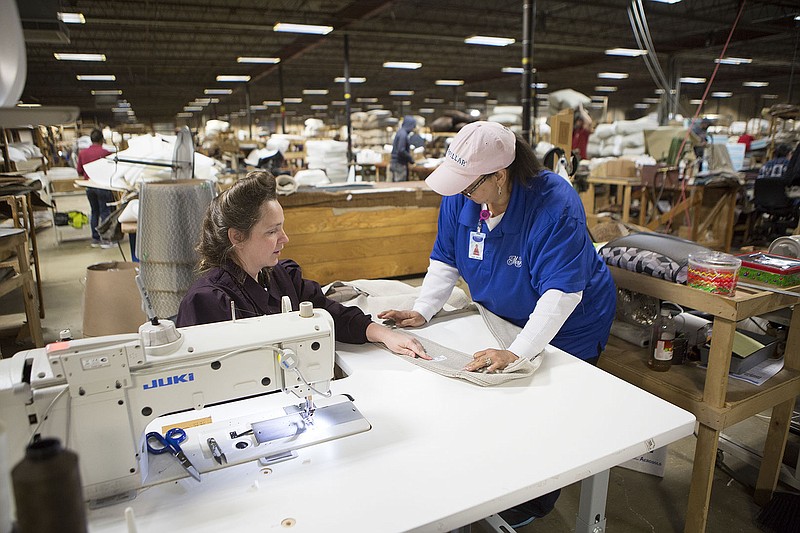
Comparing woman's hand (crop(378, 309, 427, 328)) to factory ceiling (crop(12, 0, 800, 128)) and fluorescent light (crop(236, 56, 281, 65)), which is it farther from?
fluorescent light (crop(236, 56, 281, 65))

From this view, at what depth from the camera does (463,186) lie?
1592 mm

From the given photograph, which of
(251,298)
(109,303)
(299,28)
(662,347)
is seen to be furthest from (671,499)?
(299,28)

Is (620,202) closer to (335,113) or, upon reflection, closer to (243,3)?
(243,3)

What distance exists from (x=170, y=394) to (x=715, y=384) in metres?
1.53

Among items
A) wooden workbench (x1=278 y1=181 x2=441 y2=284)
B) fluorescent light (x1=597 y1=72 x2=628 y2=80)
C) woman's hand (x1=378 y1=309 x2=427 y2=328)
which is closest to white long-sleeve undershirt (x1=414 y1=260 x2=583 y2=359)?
woman's hand (x1=378 y1=309 x2=427 y2=328)

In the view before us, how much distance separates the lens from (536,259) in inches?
63.9

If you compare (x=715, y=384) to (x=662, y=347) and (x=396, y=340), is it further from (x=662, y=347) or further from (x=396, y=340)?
(x=396, y=340)

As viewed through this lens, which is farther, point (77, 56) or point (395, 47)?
point (395, 47)

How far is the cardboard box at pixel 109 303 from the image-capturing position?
2477mm

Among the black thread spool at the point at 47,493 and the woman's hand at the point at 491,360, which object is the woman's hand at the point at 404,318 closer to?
the woman's hand at the point at 491,360

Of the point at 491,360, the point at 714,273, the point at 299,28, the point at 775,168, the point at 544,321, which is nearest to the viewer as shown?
the point at 491,360

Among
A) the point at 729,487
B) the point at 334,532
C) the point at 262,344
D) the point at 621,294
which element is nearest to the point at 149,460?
the point at 262,344

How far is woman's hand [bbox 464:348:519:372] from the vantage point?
1366mm

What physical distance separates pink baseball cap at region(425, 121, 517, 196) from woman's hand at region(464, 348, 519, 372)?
1.64ft
